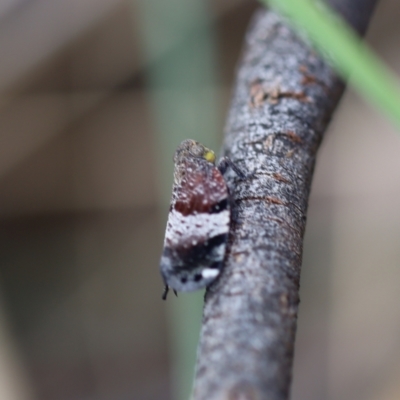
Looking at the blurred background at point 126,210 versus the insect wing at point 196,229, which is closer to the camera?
the insect wing at point 196,229

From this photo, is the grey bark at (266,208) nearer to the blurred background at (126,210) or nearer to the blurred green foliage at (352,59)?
the blurred green foliage at (352,59)

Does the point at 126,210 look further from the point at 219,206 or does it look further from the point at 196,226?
the point at 219,206

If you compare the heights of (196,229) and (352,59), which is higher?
(352,59)

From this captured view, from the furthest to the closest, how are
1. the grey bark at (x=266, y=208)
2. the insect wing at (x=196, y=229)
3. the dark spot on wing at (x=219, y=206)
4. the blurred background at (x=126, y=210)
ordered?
the blurred background at (x=126, y=210) < the dark spot on wing at (x=219, y=206) < the insect wing at (x=196, y=229) < the grey bark at (x=266, y=208)

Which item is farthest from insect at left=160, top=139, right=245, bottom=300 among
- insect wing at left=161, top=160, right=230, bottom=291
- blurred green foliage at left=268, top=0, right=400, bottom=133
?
blurred green foliage at left=268, top=0, right=400, bottom=133

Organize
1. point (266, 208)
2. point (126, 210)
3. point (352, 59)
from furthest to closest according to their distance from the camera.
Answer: point (126, 210) → point (266, 208) → point (352, 59)

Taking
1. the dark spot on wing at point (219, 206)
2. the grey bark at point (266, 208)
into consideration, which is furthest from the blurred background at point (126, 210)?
the dark spot on wing at point (219, 206)

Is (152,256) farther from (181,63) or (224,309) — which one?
(224,309)

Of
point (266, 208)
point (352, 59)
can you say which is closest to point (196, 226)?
point (266, 208)

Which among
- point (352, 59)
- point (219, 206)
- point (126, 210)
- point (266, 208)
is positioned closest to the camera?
point (352, 59)
